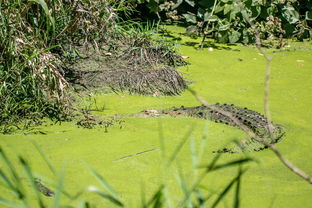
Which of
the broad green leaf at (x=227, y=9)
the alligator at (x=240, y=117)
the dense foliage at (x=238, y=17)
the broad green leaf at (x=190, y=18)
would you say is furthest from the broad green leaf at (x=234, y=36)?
the alligator at (x=240, y=117)

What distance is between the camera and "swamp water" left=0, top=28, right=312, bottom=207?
2586 mm

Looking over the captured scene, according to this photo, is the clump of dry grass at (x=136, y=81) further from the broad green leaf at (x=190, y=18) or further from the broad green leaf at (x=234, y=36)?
the broad green leaf at (x=190, y=18)

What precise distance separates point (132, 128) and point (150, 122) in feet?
0.49

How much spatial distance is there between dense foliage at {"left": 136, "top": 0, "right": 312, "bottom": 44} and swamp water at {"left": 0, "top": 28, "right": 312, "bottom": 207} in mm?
702

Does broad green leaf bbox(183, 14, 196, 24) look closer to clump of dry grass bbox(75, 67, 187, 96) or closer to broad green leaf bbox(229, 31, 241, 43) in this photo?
broad green leaf bbox(229, 31, 241, 43)

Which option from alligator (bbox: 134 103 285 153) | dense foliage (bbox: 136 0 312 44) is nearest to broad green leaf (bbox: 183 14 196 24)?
dense foliage (bbox: 136 0 312 44)

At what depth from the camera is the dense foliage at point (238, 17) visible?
202 inches

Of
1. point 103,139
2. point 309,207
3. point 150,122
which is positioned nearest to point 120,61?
point 150,122

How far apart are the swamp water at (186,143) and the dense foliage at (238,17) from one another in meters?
0.70

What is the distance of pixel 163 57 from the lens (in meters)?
4.35

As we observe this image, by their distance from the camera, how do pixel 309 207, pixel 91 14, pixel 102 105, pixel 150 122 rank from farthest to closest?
pixel 91 14 < pixel 102 105 < pixel 150 122 < pixel 309 207

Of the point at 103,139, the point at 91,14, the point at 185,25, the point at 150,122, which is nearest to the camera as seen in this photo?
the point at 103,139

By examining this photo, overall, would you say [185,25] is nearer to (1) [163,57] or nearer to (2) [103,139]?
(1) [163,57]

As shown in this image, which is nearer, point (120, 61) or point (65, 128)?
point (65, 128)
